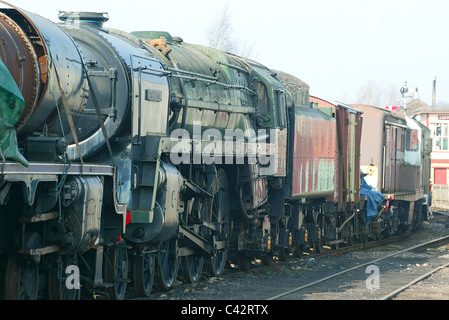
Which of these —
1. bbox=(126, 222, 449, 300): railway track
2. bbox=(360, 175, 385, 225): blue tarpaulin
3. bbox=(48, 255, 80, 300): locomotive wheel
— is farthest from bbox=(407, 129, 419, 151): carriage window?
bbox=(48, 255, 80, 300): locomotive wheel

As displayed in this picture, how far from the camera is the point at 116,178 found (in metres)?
8.64

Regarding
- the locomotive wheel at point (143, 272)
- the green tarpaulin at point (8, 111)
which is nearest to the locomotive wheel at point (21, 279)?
the green tarpaulin at point (8, 111)

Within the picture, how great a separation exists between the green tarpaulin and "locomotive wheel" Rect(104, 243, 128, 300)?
3.32m

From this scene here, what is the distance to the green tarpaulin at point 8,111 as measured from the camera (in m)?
6.35

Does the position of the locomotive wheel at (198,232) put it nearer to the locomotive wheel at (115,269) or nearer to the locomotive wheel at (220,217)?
the locomotive wheel at (220,217)

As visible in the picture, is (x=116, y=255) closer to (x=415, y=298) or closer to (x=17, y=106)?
(x=17, y=106)

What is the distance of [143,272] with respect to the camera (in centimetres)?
1050

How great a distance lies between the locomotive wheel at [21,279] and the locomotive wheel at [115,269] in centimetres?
182

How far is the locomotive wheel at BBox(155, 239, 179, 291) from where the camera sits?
36.2 ft

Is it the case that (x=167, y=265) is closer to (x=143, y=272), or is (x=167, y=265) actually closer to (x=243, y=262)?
(x=143, y=272)

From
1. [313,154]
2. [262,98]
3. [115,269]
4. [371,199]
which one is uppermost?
[262,98]

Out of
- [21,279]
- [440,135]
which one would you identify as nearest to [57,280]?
[21,279]

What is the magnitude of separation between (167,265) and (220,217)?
6.30 ft

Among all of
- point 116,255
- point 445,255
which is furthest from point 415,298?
point 445,255
